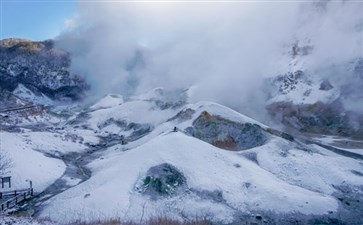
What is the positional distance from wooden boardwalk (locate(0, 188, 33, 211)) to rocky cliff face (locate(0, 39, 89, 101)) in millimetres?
135200

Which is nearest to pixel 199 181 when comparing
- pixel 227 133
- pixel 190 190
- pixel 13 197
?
pixel 190 190

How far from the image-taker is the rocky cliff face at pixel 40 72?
538ft

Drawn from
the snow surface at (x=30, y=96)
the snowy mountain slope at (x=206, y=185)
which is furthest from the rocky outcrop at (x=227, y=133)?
the snow surface at (x=30, y=96)

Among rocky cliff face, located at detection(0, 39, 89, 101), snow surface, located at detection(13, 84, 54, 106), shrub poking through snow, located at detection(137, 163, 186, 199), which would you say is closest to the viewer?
shrub poking through snow, located at detection(137, 163, 186, 199)

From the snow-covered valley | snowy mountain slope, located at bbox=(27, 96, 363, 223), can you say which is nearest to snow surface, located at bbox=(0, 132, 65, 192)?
the snow-covered valley

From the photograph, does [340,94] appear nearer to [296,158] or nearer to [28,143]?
[296,158]

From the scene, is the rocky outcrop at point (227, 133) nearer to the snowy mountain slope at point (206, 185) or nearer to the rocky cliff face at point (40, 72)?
the snowy mountain slope at point (206, 185)

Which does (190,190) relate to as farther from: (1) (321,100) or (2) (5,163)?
(1) (321,100)

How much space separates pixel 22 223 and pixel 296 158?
1296 inches

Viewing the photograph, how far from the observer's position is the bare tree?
4234 cm

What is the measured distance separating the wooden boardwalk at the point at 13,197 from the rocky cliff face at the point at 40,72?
135 meters

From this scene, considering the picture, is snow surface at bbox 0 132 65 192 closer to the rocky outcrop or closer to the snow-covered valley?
the snow-covered valley

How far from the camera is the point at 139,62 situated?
17800cm

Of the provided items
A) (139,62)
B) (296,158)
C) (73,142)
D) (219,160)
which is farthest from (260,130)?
(139,62)
